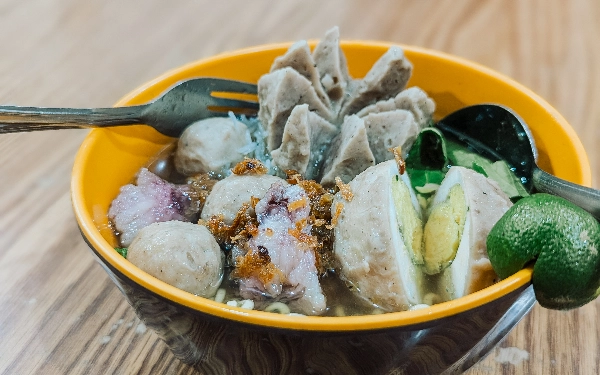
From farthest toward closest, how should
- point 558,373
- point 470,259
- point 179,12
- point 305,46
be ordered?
point 179,12, point 305,46, point 558,373, point 470,259

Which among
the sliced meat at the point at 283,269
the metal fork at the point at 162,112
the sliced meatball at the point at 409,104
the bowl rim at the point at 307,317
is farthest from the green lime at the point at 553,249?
the metal fork at the point at 162,112

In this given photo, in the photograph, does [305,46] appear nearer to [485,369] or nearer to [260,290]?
[260,290]

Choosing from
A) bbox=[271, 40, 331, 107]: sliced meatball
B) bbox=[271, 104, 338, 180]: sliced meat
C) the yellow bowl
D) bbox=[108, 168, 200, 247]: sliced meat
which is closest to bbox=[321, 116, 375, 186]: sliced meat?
bbox=[271, 104, 338, 180]: sliced meat

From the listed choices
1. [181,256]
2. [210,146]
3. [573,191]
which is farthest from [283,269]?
[573,191]

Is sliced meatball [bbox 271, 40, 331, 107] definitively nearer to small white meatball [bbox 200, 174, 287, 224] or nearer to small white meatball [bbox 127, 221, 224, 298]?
small white meatball [bbox 200, 174, 287, 224]

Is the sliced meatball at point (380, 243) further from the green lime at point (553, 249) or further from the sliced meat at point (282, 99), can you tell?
the sliced meat at point (282, 99)

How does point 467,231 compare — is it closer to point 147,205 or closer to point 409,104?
point 409,104

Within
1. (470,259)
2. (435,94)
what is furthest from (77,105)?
(470,259)
